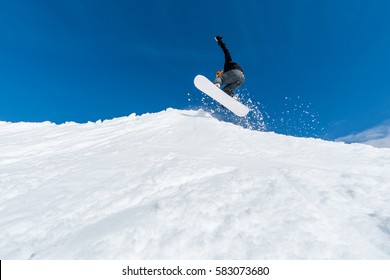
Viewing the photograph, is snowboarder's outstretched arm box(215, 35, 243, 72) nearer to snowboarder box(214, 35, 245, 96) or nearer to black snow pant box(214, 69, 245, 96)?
snowboarder box(214, 35, 245, 96)

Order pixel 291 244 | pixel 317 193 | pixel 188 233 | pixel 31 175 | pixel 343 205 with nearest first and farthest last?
pixel 291 244, pixel 188 233, pixel 343 205, pixel 317 193, pixel 31 175

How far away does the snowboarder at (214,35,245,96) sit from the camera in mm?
10039

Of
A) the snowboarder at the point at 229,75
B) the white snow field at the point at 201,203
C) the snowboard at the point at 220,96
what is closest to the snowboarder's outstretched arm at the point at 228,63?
the snowboarder at the point at 229,75

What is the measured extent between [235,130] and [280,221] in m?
4.68

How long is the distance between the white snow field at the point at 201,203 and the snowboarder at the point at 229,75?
16.2 feet

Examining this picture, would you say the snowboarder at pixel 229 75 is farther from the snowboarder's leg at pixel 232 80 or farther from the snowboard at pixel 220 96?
the snowboard at pixel 220 96

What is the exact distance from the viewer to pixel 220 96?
9.97m

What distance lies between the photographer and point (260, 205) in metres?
3.06

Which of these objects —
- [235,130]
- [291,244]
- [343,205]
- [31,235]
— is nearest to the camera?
[291,244]

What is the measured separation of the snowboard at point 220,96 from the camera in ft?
31.0

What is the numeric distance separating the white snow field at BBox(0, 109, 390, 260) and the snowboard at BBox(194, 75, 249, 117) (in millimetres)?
4296
